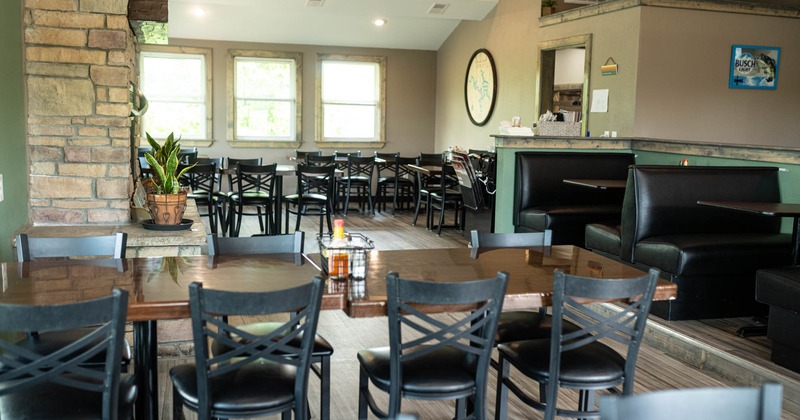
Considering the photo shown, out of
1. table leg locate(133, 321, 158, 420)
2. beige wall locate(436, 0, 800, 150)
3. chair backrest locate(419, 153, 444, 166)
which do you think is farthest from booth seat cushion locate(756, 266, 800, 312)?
chair backrest locate(419, 153, 444, 166)

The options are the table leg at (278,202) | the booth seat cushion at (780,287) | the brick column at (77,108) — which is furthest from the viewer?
the table leg at (278,202)

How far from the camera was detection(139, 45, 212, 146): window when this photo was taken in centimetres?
1113

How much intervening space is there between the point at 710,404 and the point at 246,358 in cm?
138

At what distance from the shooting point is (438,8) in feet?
33.0

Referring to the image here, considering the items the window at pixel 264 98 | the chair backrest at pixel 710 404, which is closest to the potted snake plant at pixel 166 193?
the chair backrest at pixel 710 404

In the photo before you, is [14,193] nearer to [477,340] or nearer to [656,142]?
[477,340]

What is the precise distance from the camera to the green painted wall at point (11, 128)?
143 inches

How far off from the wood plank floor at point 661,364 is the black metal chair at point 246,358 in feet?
3.36

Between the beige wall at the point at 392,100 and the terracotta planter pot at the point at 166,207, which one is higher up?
the beige wall at the point at 392,100

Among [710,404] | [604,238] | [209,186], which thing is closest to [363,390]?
[710,404]

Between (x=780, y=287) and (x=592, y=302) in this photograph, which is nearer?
(x=592, y=302)

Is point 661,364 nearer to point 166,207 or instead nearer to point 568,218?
point 568,218

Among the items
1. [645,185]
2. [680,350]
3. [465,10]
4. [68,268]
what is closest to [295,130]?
[465,10]

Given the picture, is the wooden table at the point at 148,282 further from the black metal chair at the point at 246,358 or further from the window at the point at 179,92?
the window at the point at 179,92
